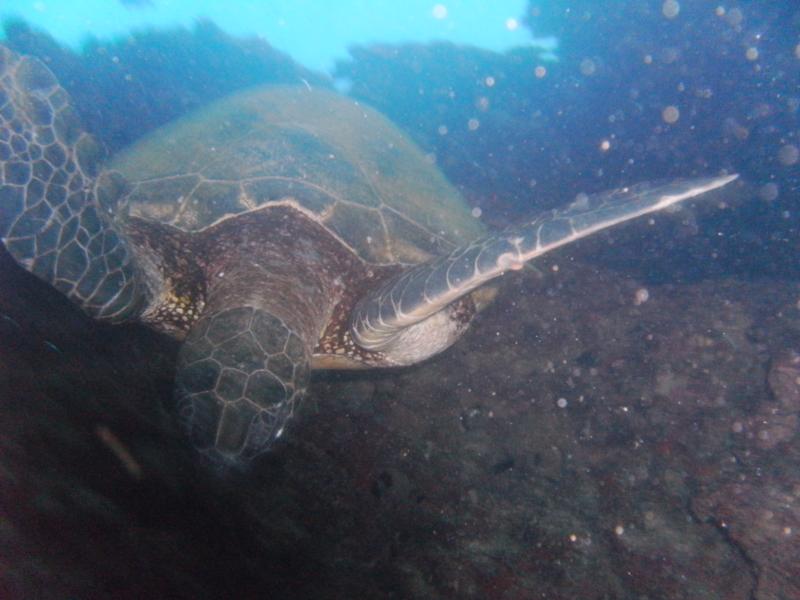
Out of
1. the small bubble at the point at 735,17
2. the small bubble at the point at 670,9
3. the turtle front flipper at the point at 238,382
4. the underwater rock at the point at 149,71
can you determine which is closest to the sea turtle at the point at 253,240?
the turtle front flipper at the point at 238,382

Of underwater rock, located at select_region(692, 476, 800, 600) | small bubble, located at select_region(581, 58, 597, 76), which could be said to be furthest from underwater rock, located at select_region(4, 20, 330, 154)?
underwater rock, located at select_region(692, 476, 800, 600)

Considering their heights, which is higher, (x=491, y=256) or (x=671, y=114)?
(x=671, y=114)

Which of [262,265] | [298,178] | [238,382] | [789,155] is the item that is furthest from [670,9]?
[238,382]

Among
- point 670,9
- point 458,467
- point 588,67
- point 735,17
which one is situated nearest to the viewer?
point 458,467

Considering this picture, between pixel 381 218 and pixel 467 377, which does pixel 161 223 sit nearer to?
pixel 381 218

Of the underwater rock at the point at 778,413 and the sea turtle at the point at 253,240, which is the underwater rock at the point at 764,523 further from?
the sea turtle at the point at 253,240

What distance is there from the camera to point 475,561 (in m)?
3.25

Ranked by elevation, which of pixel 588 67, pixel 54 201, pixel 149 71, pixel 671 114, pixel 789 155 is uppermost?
pixel 588 67

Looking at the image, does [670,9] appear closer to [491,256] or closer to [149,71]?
[491,256]

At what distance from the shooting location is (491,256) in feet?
10.1

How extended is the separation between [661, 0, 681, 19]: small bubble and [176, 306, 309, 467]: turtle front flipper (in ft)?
40.2

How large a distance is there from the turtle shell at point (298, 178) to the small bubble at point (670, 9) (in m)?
8.61

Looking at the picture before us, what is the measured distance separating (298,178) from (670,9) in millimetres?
11148

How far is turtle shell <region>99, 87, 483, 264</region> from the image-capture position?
4.20m
